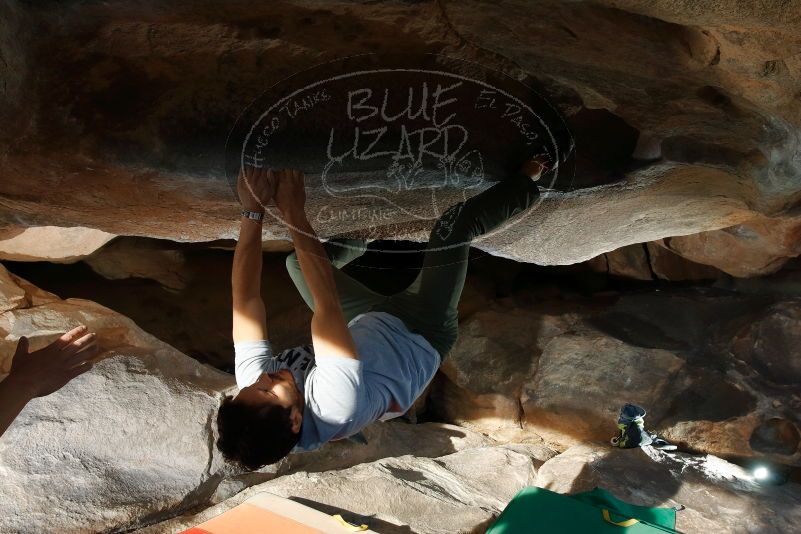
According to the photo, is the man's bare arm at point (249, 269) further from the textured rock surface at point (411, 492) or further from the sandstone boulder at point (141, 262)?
the sandstone boulder at point (141, 262)

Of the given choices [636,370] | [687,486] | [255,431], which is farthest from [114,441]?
[636,370]

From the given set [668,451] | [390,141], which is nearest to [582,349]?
[668,451]

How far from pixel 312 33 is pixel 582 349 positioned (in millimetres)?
2465

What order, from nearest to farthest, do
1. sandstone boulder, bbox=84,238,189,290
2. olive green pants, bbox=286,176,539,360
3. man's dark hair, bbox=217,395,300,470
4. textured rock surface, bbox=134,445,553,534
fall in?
man's dark hair, bbox=217,395,300,470 < olive green pants, bbox=286,176,539,360 < textured rock surface, bbox=134,445,553,534 < sandstone boulder, bbox=84,238,189,290

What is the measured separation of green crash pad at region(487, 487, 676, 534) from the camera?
1789 millimetres

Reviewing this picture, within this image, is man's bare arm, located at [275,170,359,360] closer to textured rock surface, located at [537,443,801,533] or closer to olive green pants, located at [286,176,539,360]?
olive green pants, located at [286,176,539,360]

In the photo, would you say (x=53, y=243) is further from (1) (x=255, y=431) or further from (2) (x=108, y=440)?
(1) (x=255, y=431)

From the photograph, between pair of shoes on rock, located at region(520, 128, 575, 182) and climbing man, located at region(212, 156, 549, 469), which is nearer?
climbing man, located at region(212, 156, 549, 469)

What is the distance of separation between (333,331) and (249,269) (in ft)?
0.65

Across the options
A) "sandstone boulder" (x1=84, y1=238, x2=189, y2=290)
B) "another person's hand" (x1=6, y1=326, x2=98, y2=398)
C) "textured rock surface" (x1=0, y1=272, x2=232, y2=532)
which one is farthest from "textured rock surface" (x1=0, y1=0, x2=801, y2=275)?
"sandstone boulder" (x1=84, y1=238, x2=189, y2=290)

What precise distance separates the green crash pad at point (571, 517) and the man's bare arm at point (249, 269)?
111 centimetres

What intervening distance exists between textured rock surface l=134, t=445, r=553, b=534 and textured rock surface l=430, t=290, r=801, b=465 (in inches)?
21.4

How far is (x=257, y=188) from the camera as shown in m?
1.10

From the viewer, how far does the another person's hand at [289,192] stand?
1.11 metres
